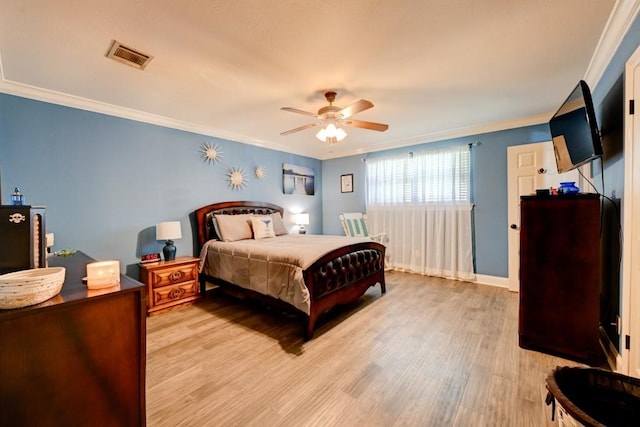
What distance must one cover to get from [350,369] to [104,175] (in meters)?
3.47

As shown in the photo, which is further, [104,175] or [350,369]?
[104,175]

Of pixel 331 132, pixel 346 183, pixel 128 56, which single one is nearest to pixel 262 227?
pixel 331 132

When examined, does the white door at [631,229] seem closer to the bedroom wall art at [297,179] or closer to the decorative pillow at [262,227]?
the decorative pillow at [262,227]

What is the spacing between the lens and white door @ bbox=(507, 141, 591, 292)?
3.39 meters

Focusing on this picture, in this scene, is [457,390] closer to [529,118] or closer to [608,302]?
[608,302]

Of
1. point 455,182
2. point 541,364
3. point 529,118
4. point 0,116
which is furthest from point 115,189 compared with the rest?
point 529,118

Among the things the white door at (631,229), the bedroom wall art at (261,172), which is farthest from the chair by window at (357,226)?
the white door at (631,229)

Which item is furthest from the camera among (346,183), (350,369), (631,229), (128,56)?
(346,183)

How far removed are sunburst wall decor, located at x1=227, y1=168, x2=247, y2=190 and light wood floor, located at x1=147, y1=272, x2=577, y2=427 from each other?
6.91ft

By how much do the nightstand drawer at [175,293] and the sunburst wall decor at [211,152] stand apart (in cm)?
190

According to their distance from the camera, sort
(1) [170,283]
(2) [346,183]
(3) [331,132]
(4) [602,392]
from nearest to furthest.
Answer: (4) [602,392] < (3) [331,132] < (1) [170,283] < (2) [346,183]

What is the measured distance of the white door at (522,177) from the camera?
3395 mm

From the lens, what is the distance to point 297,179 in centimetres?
554

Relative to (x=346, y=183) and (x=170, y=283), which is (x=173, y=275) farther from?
(x=346, y=183)
